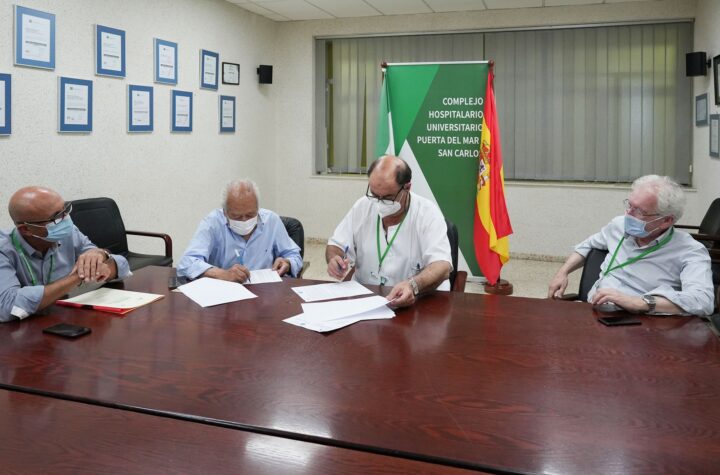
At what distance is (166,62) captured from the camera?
5195 mm

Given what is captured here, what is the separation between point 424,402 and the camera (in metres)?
1.39

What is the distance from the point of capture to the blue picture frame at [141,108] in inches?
190

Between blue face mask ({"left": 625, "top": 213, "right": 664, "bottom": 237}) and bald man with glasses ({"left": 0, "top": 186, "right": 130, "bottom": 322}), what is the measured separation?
6.85 ft

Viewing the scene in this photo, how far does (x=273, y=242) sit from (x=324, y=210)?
4150mm

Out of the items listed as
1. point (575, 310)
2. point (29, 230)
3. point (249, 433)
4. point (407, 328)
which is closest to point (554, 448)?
point (249, 433)

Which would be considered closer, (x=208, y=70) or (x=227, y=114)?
(x=208, y=70)

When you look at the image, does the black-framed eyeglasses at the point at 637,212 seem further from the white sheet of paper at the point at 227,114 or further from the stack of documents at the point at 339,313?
the white sheet of paper at the point at 227,114

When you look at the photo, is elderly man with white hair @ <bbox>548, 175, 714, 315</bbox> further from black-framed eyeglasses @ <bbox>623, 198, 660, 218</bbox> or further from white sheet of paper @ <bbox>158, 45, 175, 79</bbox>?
white sheet of paper @ <bbox>158, 45, 175, 79</bbox>

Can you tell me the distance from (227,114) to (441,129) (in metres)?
2.55

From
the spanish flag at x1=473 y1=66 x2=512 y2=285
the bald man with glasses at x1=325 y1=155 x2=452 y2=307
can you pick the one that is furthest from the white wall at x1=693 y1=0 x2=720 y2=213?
the bald man with glasses at x1=325 y1=155 x2=452 y2=307

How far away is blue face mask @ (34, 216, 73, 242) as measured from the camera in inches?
88.0

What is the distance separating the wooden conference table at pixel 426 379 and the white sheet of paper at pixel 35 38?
8.30ft

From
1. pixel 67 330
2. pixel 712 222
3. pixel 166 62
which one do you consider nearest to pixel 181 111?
pixel 166 62

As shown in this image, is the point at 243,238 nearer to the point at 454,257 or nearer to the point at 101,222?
the point at 454,257
